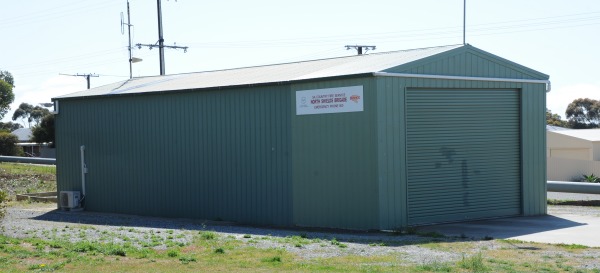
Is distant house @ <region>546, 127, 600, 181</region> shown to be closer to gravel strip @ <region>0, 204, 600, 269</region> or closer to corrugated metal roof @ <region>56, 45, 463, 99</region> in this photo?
corrugated metal roof @ <region>56, 45, 463, 99</region>

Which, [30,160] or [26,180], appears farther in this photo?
[30,160]

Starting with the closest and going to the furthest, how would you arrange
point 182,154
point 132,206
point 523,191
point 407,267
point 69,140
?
point 407,267 → point 523,191 → point 182,154 → point 132,206 → point 69,140

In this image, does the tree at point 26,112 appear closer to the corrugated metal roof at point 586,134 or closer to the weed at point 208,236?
the corrugated metal roof at point 586,134

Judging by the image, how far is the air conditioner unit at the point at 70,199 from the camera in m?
24.3

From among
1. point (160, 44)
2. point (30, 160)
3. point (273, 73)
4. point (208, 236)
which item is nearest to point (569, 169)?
point (160, 44)

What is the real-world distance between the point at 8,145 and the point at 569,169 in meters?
41.2

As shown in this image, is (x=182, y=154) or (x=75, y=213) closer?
(x=182, y=154)

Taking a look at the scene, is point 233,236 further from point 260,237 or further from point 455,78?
point 455,78

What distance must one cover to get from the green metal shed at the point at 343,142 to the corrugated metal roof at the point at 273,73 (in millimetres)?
105

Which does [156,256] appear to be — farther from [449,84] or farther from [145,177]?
[145,177]

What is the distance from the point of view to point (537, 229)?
17.3m

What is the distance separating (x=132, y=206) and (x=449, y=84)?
9.63 m

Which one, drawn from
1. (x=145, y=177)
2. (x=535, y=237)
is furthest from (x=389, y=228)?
(x=145, y=177)

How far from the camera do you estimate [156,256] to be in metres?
12.9
